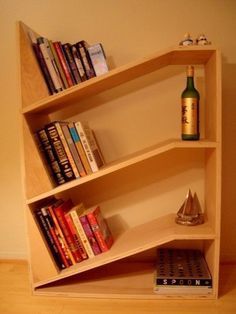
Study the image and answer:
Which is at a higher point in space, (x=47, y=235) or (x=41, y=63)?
(x=41, y=63)

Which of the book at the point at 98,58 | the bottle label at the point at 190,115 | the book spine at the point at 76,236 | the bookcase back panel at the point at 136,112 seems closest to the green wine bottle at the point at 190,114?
the bottle label at the point at 190,115

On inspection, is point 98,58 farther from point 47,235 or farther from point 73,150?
point 47,235

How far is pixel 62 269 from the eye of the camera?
120cm

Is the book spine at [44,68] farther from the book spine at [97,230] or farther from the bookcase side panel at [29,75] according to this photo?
the book spine at [97,230]

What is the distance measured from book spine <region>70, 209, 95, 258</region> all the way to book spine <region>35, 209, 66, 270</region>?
0.12 m

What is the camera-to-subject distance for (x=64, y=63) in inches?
45.7

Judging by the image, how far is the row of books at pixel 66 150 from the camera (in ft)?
3.72

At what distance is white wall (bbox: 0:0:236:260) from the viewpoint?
1272 millimetres

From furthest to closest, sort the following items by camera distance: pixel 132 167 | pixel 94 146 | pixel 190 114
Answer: pixel 132 167
pixel 94 146
pixel 190 114

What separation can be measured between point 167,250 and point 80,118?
783mm

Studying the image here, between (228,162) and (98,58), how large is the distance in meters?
0.77

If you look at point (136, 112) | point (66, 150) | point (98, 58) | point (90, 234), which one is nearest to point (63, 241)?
point (90, 234)

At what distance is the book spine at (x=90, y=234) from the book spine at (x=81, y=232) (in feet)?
0.04

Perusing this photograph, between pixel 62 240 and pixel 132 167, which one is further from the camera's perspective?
pixel 132 167
